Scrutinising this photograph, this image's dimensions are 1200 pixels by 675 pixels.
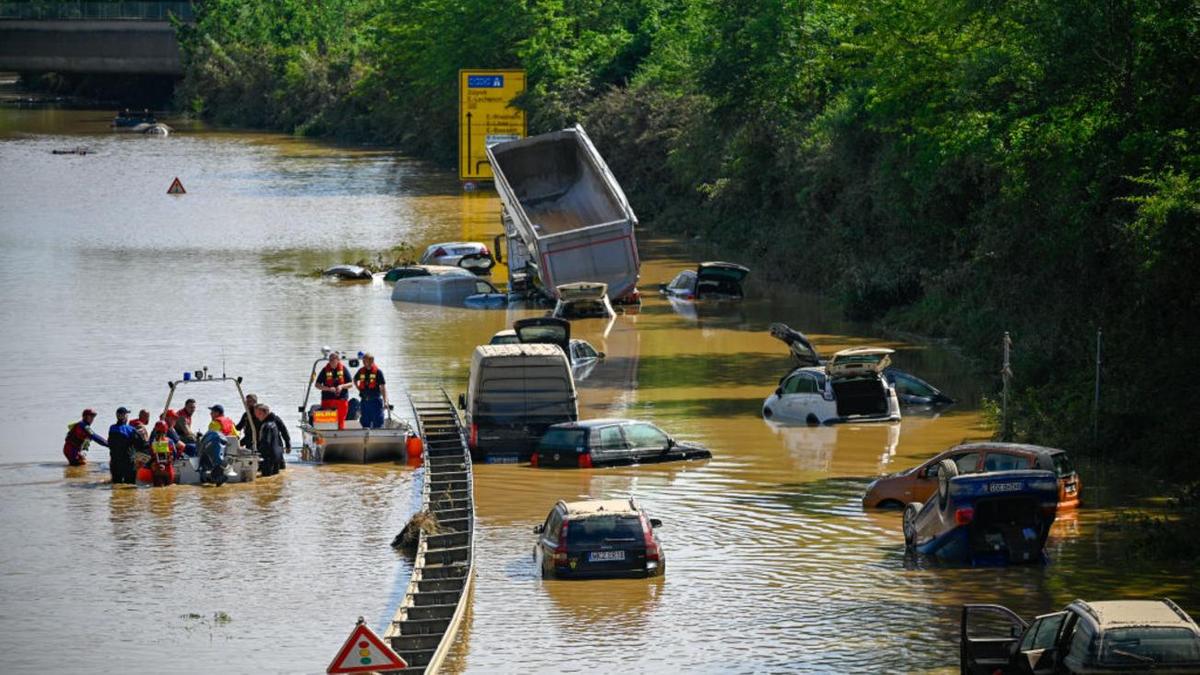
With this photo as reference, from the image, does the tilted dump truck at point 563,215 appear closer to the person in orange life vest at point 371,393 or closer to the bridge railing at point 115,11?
the person in orange life vest at point 371,393

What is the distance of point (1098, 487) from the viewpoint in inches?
1248

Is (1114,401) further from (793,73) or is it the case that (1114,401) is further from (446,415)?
Result: (793,73)

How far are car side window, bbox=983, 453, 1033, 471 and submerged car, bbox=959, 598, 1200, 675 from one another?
29.1 feet

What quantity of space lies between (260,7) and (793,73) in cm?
9085

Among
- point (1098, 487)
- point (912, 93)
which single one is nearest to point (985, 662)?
point (1098, 487)

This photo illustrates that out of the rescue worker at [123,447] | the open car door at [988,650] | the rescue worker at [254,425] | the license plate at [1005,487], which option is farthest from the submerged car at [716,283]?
the open car door at [988,650]

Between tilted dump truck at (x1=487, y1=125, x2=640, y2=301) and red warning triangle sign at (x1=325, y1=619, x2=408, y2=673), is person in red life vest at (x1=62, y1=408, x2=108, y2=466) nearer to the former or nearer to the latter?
tilted dump truck at (x1=487, y1=125, x2=640, y2=301)

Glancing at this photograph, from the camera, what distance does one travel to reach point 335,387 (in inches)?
1426

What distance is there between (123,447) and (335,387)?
3.91 meters

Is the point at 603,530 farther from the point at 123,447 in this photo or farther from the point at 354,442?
the point at 123,447

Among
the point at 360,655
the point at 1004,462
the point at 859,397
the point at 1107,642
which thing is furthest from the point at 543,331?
the point at 1107,642

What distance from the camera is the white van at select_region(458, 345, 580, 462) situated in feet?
114

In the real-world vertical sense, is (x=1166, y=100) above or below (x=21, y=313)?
above

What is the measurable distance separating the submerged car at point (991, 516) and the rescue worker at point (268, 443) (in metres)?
12.7
